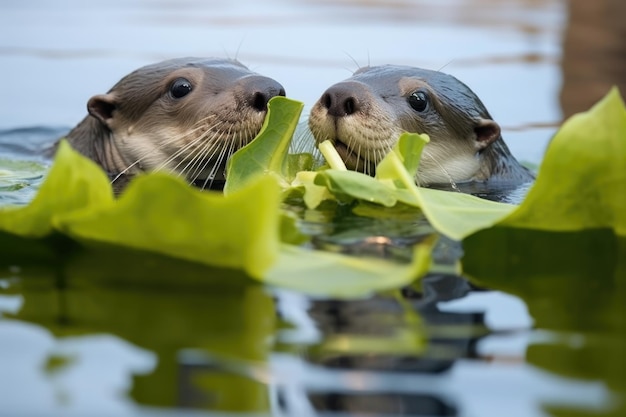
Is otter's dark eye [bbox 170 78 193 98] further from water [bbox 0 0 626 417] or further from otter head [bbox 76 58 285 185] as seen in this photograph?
water [bbox 0 0 626 417]

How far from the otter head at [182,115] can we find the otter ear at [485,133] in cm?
103

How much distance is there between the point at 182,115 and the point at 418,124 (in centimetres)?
101

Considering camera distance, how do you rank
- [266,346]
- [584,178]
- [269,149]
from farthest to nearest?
[269,149]
[584,178]
[266,346]

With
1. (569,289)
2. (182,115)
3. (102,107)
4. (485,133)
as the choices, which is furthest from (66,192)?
(485,133)

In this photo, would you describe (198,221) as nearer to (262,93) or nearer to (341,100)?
(341,100)

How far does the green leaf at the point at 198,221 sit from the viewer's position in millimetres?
2568

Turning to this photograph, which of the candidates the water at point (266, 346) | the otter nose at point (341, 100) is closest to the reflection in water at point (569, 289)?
the water at point (266, 346)

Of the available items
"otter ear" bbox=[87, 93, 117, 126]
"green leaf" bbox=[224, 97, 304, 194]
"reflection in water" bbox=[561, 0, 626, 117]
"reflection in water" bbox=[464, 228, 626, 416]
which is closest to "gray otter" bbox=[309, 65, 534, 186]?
"green leaf" bbox=[224, 97, 304, 194]

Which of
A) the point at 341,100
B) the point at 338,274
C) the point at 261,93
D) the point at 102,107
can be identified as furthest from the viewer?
the point at 102,107

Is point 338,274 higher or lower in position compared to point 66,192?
lower

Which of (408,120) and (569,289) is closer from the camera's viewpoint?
(569,289)

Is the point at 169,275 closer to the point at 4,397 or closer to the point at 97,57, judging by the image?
the point at 4,397

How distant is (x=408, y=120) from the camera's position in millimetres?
4773

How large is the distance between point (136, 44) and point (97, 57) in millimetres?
771
